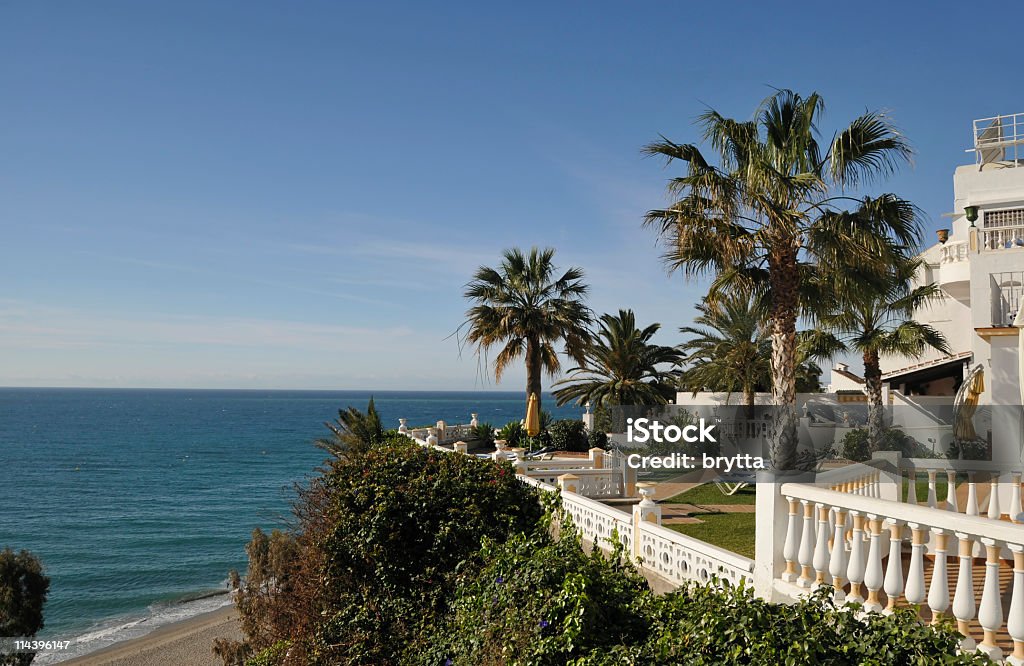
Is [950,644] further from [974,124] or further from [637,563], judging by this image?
[974,124]

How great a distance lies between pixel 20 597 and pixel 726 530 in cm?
1735

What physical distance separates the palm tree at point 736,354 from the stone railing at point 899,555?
19156mm

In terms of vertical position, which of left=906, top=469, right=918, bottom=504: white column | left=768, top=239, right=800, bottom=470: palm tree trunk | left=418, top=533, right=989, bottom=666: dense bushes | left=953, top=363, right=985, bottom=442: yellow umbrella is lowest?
left=418, top=533, right=989, bottom=666: dense bushes

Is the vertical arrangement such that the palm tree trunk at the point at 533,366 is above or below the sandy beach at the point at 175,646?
above

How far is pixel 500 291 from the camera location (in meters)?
24.4

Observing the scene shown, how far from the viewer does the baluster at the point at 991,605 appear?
149 inches

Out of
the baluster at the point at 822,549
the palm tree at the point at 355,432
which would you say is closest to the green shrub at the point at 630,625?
the baluster at the point at 822,549

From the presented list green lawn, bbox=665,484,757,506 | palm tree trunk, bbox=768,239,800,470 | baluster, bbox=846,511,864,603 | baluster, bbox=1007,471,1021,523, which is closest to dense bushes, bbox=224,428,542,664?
palm tree trunk, bbox=768,239,800,470

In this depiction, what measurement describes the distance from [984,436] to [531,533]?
39.2 feet

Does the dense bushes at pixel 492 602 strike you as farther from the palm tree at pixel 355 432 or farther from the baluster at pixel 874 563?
the palm tree at pixel 355 432

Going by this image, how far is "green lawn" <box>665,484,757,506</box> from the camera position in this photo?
1449 centimetres

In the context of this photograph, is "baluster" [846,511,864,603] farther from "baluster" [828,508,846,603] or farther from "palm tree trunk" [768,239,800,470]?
"palm tree trunk" [768,239,800,470]

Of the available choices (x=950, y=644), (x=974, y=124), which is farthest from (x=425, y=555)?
(x=974, y=124)

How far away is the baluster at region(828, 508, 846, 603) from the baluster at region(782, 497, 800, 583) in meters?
0.45
